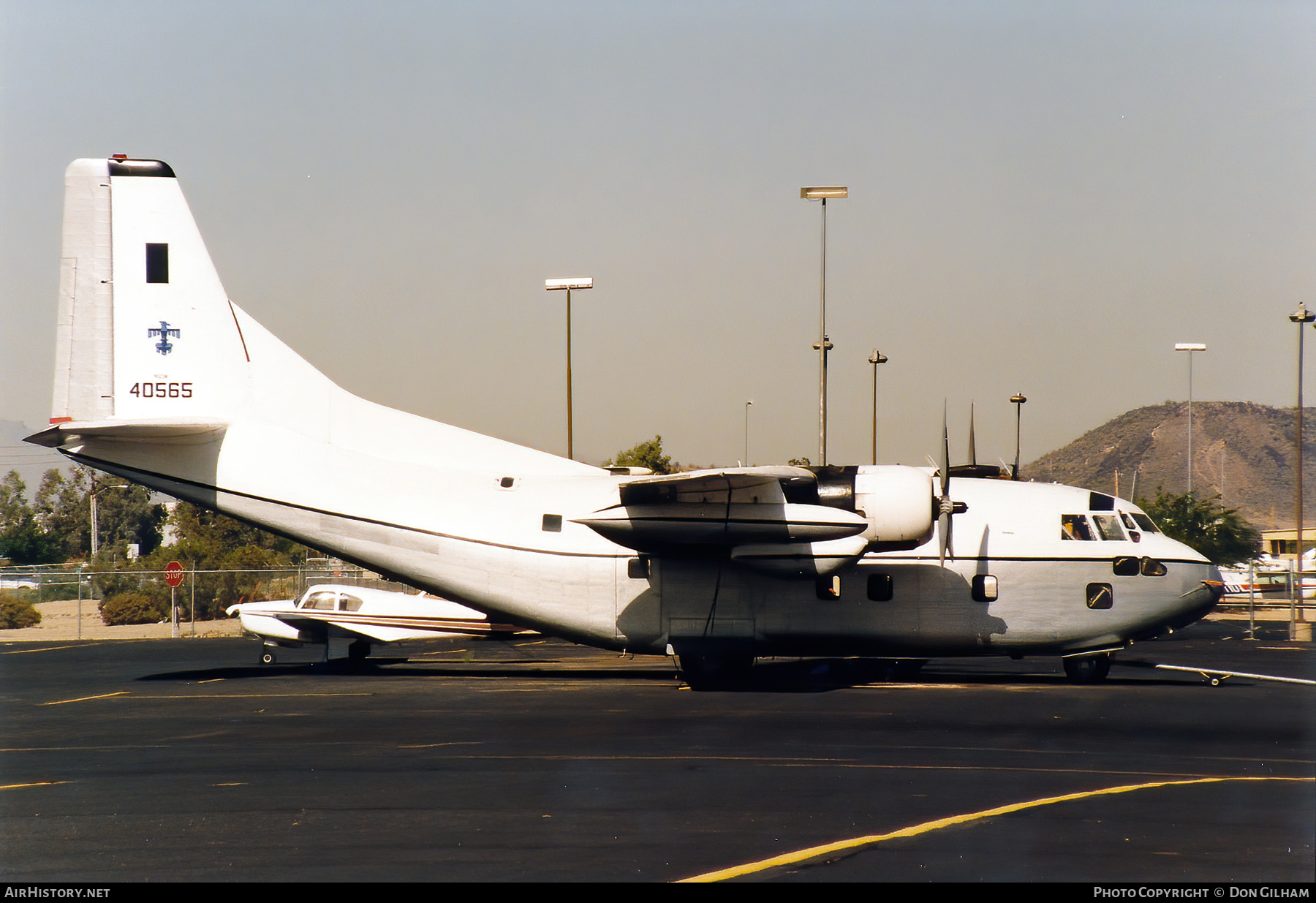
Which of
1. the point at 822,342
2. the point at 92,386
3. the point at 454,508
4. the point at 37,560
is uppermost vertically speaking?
the point at 822,342

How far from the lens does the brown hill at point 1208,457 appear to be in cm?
14488

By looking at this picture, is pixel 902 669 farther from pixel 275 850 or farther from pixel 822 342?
pixel 275 850

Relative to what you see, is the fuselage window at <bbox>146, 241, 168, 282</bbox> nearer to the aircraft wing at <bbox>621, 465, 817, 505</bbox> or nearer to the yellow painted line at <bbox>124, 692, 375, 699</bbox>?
the yellow painted line at <bbox>124, 692, 375, 699</bbox>

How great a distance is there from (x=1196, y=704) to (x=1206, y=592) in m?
3.41

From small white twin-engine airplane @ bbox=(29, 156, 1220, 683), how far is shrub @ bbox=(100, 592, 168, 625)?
31303 mm

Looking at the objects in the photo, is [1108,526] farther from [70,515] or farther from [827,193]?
[70,515]

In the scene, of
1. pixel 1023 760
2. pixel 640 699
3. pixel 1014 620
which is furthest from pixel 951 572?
pixel 1023 760

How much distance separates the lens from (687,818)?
30.0 ft

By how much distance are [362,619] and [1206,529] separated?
162ft

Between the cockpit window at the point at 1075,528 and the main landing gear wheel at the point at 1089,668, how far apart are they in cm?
236

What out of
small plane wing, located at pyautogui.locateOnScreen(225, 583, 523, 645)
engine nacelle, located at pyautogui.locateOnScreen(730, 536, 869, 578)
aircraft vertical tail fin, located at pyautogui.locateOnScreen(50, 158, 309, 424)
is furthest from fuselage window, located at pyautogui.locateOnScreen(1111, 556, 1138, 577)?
aircraft vertical tail fin, located at pyautogui.locateOnScreen(50, 158, 309, 424)

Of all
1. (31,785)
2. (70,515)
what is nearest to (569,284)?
(31,785)

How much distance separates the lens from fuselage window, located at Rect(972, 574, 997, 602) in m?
19.6

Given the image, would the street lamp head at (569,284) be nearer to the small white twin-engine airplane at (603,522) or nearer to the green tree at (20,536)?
the small white twin-engine airplane at (603,522)
